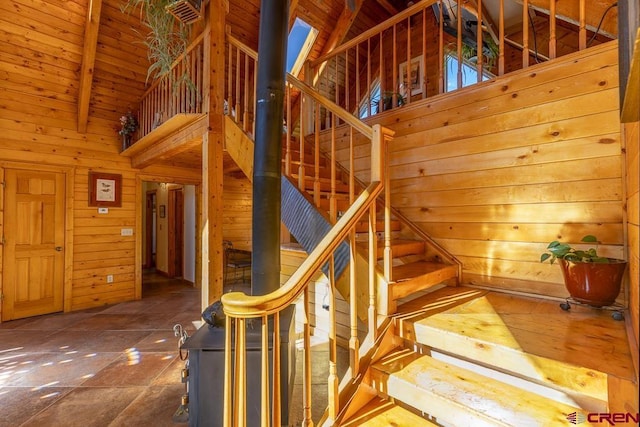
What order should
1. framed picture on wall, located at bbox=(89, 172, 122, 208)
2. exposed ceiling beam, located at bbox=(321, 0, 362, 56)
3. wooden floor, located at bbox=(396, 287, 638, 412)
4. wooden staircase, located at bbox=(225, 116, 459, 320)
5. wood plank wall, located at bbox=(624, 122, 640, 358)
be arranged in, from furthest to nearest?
exposed ceiling beam, located at bbox=(321, 0, 362, 56) → framed picture on wall, located at bbox=(89, 172, 122, 208) → wooden staircase, located at bbox=(225, 116, 459, 320) → wooden floor, located at bbox=(396, 287, 638, 412) → wood plank wall, located at bbox=(624, 122, 640, 358)

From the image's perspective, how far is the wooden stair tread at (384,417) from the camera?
51.4 inches

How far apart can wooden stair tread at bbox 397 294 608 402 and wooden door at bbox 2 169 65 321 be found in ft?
15.3

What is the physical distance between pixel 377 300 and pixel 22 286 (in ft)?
15.3

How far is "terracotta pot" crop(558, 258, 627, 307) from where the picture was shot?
1.57 meters

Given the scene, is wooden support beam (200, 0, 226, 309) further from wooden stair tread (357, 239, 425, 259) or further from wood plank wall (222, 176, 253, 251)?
wood plank wall (222, 176, 253, 251)

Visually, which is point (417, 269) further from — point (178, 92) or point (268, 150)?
point (178, 92)

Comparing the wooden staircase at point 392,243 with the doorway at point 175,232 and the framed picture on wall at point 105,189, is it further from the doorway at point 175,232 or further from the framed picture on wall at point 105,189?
the doorway at point 175,232

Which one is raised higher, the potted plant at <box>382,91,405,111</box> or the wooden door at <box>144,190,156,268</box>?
the potted plant at <box>382,91,405,111</box>

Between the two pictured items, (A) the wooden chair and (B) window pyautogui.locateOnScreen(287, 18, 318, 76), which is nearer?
(B) window pyautogui.locateOnScreen(287, 18, 318, 76)

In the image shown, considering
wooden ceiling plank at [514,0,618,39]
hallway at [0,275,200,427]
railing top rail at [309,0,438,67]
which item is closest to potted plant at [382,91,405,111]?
railing top rail at [309,0,438,67]

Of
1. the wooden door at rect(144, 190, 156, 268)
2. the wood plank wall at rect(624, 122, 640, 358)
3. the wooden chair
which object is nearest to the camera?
the wood plank wall at rect(624, 122, 640, 358)

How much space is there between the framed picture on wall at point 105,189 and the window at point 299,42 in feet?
10.7

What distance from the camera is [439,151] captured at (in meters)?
2.47

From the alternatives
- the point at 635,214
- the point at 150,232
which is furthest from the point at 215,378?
the point at 150,232
